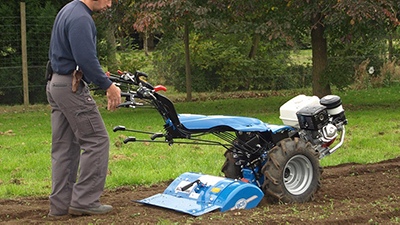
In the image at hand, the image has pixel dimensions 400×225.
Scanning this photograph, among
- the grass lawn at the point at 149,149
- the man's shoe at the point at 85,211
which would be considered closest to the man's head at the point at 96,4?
the man's shoe at the point at 85,211

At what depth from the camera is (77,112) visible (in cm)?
522

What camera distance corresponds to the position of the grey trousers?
206 inches

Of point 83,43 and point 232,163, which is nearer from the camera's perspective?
point 83,43

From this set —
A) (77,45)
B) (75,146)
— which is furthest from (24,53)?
(77,45)

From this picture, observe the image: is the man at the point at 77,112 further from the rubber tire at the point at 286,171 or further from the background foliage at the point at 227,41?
the background foliage at the point at 227,41

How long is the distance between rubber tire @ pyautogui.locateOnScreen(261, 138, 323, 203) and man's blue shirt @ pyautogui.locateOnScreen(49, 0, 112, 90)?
5.86 feet

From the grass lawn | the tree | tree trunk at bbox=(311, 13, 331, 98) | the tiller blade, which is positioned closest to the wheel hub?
the tiller blade

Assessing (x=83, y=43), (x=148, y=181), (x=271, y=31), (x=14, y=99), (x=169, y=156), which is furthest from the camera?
(x=14, y=99)

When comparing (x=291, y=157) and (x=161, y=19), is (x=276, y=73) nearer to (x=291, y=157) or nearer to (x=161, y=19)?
(x=161, y=19)

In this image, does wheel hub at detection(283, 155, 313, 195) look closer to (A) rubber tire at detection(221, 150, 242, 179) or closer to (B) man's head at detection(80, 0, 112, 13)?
(A) rubber tire at detection(221, 150, 242, 179)

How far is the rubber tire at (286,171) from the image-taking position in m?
5.72

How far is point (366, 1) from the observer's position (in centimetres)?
1273

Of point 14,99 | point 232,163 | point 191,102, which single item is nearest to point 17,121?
point 14,99

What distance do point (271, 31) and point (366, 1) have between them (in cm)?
226
